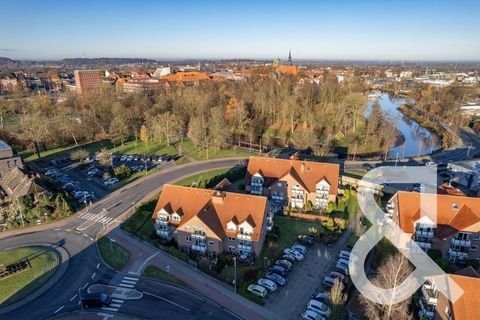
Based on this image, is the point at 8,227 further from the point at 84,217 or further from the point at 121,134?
the point at 121,134

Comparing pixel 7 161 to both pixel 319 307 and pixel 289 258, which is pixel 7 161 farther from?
pixel 319 307

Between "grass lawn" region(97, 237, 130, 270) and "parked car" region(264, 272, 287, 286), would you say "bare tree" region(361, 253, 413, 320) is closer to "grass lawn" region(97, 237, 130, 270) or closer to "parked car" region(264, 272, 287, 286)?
"parked car" region(264, 272, 287, 286)

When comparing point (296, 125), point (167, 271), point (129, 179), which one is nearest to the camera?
point (167, 271)

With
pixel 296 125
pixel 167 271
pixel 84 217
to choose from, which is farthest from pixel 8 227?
pixel 296 125

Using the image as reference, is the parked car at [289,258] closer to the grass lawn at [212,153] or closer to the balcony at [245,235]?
the balcony at [245,235]

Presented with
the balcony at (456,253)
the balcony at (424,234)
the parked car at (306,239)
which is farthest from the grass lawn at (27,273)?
the balcony at (456,253)

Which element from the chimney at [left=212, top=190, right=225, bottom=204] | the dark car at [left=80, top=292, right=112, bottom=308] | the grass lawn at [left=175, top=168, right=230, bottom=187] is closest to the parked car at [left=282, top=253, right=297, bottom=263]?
the chimney at [left=212, top=190, right=225, bottom=204]
